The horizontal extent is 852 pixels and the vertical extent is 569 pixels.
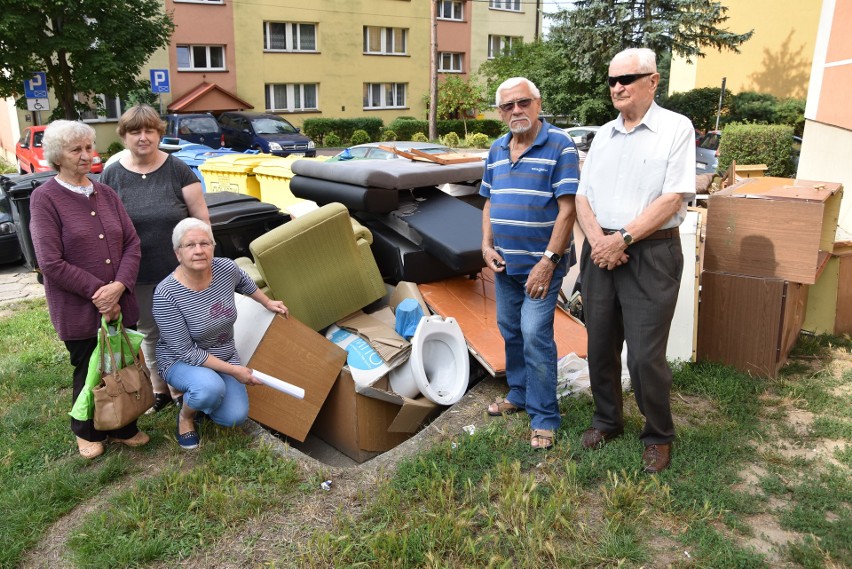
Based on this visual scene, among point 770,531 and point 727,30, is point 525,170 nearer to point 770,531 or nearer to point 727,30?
point 770,531

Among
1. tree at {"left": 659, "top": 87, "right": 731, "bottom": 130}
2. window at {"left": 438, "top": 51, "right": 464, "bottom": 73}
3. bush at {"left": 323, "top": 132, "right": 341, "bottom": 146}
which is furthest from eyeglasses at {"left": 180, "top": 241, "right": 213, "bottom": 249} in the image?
window at {"left": 438, "top": 51, "right": 464, "bottom": 73}

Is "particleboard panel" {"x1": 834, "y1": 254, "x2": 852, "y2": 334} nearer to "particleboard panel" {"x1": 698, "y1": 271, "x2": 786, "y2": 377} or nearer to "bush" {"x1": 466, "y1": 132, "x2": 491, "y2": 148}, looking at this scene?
"particleboard panel" {"x1": 698, "y1": 271, "x2": 786, "y2": 377}

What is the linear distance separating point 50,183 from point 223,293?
970 mm

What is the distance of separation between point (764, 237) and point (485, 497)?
254 centimetres

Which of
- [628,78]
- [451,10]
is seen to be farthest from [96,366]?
[451,10]

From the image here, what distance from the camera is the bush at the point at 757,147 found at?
14.3m

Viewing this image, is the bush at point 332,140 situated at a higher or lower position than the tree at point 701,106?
lower

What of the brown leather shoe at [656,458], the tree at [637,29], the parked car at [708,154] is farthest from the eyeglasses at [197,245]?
the tree at [637,29]

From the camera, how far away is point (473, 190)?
5789 millimetres

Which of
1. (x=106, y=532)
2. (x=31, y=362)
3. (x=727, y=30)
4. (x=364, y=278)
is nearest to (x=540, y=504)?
(x=106, y=532)

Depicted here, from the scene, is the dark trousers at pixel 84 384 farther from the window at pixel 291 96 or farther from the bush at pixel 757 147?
the window at pixel 291 96

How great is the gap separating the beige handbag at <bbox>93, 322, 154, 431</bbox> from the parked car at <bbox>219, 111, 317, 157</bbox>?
1807 centimetres

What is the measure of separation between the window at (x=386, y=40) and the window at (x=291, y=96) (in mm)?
3423

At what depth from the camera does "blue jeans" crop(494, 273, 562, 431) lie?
3.49 m
